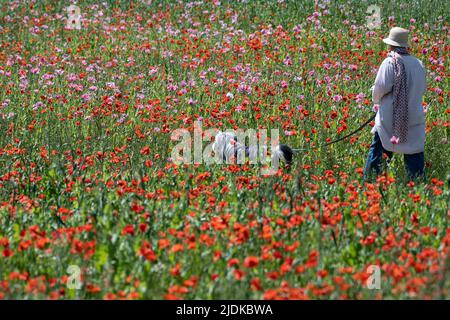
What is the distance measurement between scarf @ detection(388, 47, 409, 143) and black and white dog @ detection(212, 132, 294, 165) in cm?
95

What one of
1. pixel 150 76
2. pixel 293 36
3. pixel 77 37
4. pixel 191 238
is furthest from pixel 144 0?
pixel 191 238

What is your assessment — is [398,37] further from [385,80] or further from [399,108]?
[399,108]

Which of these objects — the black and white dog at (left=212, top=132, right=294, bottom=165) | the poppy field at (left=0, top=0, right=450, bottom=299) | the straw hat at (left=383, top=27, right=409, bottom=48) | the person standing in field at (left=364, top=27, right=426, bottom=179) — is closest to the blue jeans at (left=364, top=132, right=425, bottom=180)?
the person standing in field at (left=364, top=27, right=426, bottom=179)

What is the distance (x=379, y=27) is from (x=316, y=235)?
9.76 meters

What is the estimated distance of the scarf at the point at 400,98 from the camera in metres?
8.03

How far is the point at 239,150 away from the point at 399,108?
149 centimetres

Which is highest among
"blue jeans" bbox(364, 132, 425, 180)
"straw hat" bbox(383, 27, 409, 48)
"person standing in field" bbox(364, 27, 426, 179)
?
"straw hat" bbox(383, 27, 409, 48)

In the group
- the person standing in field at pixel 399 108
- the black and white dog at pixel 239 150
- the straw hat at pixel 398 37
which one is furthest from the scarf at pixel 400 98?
the black and white dog at pixel 239 150

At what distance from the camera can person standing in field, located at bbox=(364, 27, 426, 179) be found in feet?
26.3

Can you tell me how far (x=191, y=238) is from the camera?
478cm

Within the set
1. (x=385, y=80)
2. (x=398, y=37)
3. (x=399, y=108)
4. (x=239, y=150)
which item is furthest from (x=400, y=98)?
(x=239, y=150)

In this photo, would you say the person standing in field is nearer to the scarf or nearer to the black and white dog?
the scarf

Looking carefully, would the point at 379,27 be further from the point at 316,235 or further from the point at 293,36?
the point at 316,235

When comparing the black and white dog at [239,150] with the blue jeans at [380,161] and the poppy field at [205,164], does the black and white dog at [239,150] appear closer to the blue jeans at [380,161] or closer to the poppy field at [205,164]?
the poppy field at [205,164]
